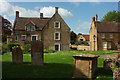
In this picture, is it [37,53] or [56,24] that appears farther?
[56,24]

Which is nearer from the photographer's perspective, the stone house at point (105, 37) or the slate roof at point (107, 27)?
the stone house at point (105, 37)

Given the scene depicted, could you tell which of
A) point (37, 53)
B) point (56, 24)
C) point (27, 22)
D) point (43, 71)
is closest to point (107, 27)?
point (56, 24)

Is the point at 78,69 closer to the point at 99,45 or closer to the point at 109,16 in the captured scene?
the point at 99,45

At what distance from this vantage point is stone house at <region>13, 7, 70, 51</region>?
32.5 m

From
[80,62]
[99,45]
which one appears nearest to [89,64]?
[80,62]

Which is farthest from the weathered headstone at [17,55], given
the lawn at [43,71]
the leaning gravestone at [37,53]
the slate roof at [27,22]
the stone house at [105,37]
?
the stone house at [105,37]

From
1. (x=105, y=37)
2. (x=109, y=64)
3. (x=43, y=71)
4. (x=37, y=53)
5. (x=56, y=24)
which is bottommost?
(x=43, y=71)

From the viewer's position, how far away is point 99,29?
135ft

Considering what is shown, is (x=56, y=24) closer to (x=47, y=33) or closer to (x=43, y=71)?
(x=47, y=33)

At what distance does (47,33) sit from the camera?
32.7 m

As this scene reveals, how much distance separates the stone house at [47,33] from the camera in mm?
32531

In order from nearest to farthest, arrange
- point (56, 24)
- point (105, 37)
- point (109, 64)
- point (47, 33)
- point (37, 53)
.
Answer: point (109, 64), point (37, 53), point (47, 33), point (56, 24), point (105, 37)

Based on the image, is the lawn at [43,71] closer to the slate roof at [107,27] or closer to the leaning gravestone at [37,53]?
the leaning gravestone at [37,53]

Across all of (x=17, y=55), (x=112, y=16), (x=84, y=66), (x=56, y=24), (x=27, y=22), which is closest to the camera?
(x=84, y=66)
